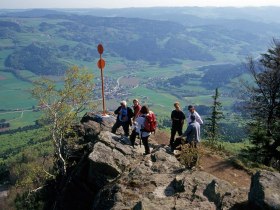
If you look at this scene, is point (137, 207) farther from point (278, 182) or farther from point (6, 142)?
point (6, 142)

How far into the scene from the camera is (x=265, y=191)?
12.0 meters

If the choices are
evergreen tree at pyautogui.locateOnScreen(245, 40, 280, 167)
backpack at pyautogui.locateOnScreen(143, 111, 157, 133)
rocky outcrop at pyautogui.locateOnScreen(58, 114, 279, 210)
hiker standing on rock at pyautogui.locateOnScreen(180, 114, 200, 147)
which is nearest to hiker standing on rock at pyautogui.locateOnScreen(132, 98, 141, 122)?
rocky outcrop at pyautogui.locateOnScreen(58, 114, 279, 210)

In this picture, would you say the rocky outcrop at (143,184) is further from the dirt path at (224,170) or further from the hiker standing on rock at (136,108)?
the dirt path at (224,170)

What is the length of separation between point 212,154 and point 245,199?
11267 mm

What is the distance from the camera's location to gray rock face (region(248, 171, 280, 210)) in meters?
11.7

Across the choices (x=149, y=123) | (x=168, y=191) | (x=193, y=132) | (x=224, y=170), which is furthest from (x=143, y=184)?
(x=224, y=170)

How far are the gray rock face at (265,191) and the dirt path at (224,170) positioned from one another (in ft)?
22.2

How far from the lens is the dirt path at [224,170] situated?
2039 centimetres

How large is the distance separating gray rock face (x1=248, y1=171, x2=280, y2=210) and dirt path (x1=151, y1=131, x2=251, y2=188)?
6757 millimetres

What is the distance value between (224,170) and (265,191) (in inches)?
384

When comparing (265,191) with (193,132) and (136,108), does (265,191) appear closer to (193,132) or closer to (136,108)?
(193,132)

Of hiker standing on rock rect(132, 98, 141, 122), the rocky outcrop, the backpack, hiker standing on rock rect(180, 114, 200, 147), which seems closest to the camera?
the rocky outcrop

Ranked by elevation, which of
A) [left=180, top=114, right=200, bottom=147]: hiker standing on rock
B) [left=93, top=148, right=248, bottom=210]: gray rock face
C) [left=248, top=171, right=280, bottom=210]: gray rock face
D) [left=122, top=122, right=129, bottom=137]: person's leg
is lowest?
[left=122, top=122, right=129, bottom=137]: person's leg

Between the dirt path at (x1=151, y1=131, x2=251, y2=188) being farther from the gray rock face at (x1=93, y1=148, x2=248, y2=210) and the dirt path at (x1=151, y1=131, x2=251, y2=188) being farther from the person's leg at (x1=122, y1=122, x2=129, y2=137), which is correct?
the person's leg at (x1=122, y1=122, x2=129, y2=137)
